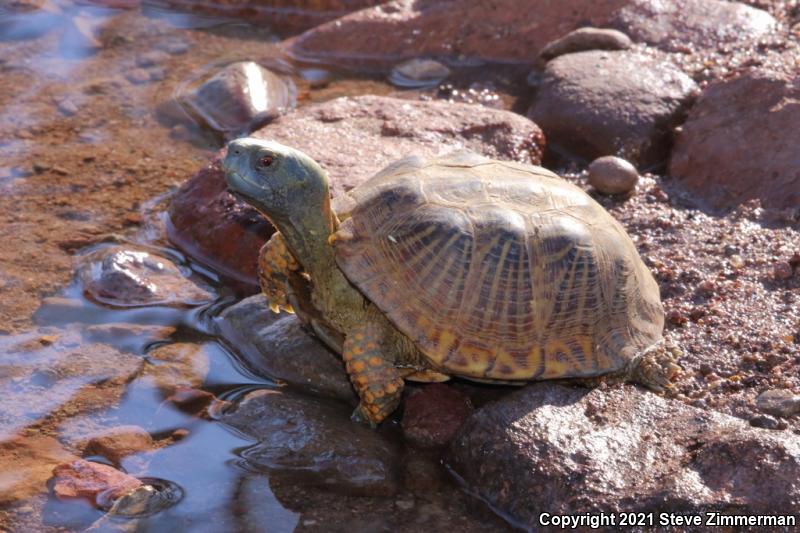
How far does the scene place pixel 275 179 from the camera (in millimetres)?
3613

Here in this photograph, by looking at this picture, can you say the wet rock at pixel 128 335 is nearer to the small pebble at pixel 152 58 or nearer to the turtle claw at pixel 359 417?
the turtle claw at pixel 359 417

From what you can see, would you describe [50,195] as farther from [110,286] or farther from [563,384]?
[563,384]

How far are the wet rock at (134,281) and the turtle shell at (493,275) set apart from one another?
1224 mm

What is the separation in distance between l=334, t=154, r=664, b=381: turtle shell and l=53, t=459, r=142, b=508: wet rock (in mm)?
1084

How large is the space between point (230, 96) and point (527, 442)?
361cm

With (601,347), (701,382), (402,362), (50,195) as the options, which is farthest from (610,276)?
(50,195)

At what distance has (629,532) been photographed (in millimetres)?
3043

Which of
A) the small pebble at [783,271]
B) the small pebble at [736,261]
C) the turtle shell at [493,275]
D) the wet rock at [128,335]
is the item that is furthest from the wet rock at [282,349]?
the small pebble at [783,271]

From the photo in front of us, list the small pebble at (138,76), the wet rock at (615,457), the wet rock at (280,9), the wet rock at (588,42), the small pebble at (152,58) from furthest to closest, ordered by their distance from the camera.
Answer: the wet rock at (280,9)
the small pebble at (152,58)
the small pebble at (138,76)
the wet rock at (588,42)
the wet rock at (615,457)

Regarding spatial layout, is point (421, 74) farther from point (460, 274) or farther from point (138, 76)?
point (460, 274)

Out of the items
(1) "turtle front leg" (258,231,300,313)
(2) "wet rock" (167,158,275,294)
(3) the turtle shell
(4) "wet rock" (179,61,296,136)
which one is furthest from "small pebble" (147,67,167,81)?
(3) the turtle shell

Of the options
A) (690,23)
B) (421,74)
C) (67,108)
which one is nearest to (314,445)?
(67,108)

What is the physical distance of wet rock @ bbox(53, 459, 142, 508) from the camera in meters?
3.29

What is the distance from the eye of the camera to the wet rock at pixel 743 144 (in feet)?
16.5
